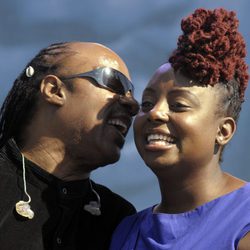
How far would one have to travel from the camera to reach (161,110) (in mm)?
3461

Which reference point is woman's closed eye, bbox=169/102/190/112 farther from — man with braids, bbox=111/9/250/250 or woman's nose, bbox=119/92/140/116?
woman's nose, bbox=119/92/140/116

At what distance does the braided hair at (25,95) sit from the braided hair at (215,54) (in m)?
1.41

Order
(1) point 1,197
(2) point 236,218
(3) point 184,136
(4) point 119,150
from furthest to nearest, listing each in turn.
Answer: (4) point 119,150 < (1) point 1,197 < (3) point 184,136 < (2) point 236,218

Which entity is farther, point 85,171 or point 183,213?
point 85,171

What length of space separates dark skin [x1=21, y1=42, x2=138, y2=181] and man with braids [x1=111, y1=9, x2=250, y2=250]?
85cm

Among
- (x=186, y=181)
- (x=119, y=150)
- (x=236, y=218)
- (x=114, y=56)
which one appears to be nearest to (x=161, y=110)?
(x=186, y=181)

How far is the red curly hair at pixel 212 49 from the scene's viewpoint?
11.4ft

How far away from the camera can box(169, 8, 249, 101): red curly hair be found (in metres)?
3.48

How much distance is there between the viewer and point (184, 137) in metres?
3.41

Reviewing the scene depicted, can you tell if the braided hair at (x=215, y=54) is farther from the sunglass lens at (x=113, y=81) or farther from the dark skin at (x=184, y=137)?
the sunglass lens at (x=113, y=81)

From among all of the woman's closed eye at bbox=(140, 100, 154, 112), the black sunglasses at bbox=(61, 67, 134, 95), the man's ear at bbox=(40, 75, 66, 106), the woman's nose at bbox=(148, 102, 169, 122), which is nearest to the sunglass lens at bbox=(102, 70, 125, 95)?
the black sunglasses at bbox=(61, 67, 134, 95)

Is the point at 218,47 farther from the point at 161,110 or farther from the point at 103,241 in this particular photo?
the point at 103,241

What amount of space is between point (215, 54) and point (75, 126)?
143cm

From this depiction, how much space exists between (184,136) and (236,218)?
60 centimetres
